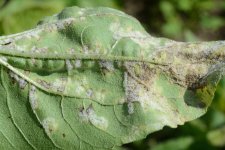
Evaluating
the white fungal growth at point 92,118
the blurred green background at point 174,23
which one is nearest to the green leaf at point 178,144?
the blurred green background at point 174,23

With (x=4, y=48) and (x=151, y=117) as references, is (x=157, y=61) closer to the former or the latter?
(x=151, y=117)

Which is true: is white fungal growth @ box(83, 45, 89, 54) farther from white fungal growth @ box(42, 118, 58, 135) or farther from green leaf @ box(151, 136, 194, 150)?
green leaf @ box(151, 136, 194, 150)

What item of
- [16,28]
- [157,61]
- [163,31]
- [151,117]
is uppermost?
[157,61]

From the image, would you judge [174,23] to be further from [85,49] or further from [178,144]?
[85,49]

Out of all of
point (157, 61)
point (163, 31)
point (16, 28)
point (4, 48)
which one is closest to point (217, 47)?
point (157, 61)

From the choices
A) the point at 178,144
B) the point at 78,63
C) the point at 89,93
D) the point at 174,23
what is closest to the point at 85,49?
the point at 78,63

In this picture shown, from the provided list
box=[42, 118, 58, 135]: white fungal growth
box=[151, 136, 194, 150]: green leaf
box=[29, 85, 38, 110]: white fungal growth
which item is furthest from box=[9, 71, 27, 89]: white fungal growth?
box=[151, 136, 194, 150]: green leaf

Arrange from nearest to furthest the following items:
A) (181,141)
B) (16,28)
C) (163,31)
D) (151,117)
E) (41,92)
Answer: (151,117), (41,92), (16,28), (181,141), (163,31)
